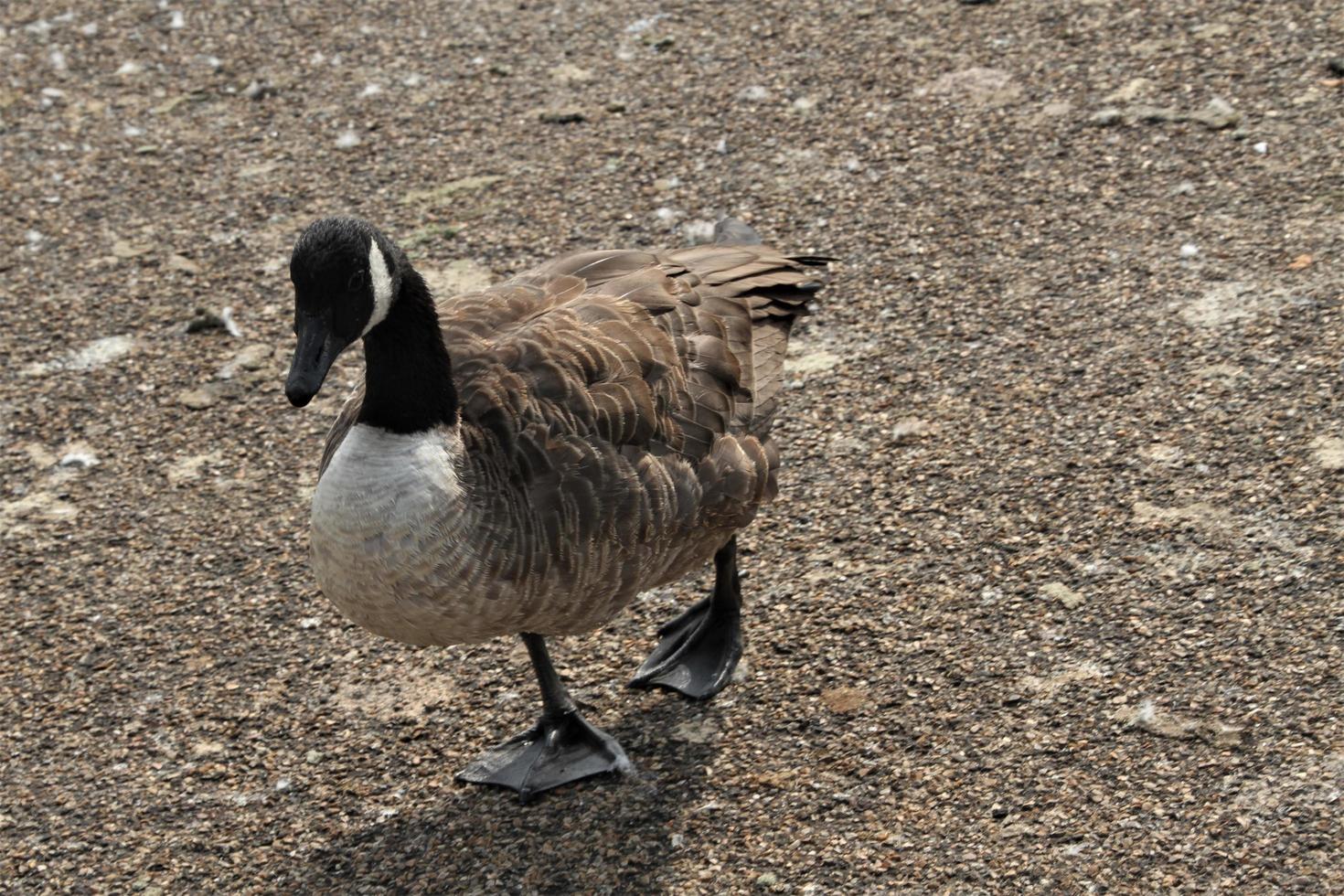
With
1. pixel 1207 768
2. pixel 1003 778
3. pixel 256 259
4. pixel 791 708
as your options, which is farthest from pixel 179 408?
pixel 1207 768

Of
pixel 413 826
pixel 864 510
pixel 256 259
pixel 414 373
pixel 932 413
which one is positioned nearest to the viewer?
pixel 414 373

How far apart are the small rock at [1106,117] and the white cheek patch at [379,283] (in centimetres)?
449

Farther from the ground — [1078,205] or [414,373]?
[414,373]

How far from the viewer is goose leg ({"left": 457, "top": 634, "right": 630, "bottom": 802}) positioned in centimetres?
468

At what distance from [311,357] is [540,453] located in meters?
0.73

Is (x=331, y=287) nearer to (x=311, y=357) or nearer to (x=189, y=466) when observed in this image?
(x=311, y=357)

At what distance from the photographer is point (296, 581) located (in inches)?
223

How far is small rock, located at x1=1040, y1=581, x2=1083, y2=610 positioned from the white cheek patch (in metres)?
2.45

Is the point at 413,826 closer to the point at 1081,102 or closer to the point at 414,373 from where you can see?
the point at 414,373

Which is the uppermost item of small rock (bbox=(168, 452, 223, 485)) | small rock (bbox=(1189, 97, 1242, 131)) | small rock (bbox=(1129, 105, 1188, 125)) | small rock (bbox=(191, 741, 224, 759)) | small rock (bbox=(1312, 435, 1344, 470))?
small rock (bbox=(1189, 97, 1242, 131))

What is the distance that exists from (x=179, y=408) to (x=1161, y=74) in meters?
5.10

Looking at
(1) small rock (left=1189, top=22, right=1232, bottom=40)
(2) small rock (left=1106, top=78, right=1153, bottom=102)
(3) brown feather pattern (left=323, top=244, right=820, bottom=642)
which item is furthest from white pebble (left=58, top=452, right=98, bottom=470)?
(1) small rock (left=1189, top=22, right=1232, bottom=40)

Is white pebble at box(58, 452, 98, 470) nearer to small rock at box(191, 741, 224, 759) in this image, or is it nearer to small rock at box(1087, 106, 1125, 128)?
small rock at box(191, 741, 224, 759)

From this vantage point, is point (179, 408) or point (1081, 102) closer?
point (179, 408)
